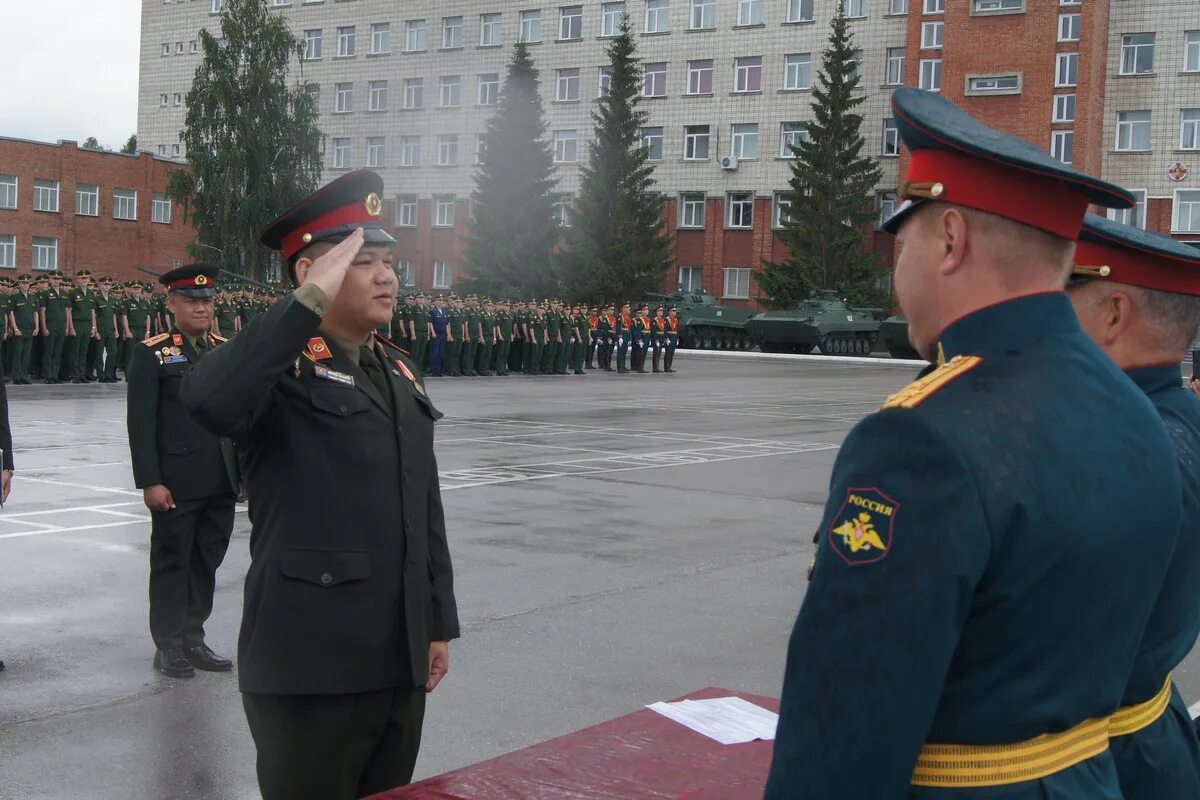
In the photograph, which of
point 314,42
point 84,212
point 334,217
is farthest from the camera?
point 314,42

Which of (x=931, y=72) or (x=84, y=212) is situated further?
Answer: (x=84, y=212)

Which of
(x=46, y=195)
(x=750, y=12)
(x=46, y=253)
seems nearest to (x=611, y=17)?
(x=750, y=12)

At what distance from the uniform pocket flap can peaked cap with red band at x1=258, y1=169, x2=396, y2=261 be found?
833 millimetres

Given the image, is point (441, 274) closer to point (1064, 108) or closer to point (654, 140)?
point (654, 140)

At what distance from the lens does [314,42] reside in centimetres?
7350

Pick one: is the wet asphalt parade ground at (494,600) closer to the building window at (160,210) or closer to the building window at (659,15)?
the building window at (659,15)

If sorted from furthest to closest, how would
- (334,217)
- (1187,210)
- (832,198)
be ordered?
(832,198) < (1187,210) < (334,217)

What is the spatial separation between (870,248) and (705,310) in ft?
40.2

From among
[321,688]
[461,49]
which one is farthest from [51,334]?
[461,49]

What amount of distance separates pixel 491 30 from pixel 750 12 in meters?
14.0

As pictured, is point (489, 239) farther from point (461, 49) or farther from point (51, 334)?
point (51, 334)

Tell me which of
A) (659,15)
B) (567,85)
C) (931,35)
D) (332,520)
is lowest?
(332,520)

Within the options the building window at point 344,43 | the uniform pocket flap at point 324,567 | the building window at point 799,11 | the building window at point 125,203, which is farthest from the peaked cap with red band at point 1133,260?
the building window at point 344,43

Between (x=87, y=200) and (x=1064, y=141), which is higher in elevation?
(x=1064, y=141)
